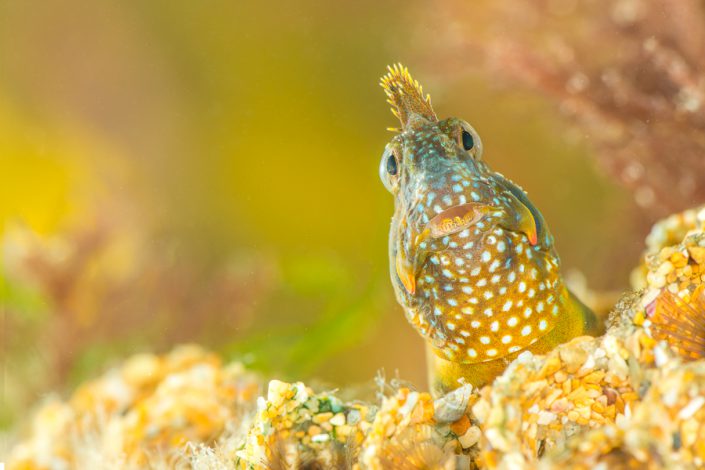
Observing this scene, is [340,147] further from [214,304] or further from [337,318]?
[214,304]

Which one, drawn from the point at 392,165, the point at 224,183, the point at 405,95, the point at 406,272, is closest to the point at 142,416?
the point at 406,272

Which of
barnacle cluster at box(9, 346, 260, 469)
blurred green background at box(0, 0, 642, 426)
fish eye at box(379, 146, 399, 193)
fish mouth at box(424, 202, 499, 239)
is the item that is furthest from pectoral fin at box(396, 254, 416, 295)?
barnacle cluster at box(9, 346, 260, 469)

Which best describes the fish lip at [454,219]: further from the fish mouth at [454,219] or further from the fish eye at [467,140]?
the fish eye at [467,140]

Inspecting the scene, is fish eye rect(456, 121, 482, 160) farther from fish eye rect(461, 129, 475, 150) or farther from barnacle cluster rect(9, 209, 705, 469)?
barnacle cluster rect(9, 209, 705, 469)

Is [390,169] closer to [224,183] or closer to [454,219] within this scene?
[454,219]

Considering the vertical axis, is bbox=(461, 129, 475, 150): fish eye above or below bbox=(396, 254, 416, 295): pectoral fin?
above

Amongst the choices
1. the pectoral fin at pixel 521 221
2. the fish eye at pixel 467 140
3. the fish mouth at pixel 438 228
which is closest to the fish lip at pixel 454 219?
the fish mouth at pixel 438 228
